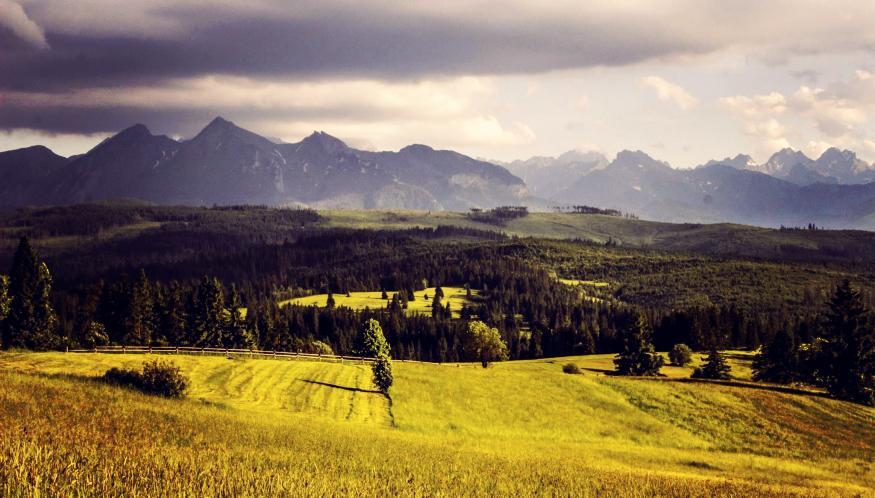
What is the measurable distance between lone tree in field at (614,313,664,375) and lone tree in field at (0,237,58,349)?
10341cm

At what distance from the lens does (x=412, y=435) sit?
58.1m

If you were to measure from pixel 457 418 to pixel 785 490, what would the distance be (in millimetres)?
41522

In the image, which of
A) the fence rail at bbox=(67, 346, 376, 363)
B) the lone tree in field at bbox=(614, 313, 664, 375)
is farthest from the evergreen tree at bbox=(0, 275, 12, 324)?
the lone tree in field at bbox=(614, 313, 664, 375)

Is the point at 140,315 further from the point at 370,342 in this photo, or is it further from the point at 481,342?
the point at 481,342

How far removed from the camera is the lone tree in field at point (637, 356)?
115500 millimetres

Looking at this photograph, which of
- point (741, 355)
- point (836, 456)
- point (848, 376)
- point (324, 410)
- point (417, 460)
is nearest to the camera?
point (417, 460)

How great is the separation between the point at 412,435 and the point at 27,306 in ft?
263

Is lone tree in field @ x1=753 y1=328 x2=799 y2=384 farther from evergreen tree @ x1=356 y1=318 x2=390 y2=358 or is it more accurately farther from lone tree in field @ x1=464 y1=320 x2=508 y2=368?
evergreen tree @ x1=356 y1=318 x2=390 y2=358

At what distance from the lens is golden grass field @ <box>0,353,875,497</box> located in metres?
17.7

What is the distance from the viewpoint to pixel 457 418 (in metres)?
71.0

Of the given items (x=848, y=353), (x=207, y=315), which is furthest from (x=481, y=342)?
(x=848, y=353)

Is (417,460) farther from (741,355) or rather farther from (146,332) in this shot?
(741,355)


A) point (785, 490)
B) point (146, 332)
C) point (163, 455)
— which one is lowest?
point (146, 332)

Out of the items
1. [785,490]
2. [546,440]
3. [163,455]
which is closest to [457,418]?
[546,440]
